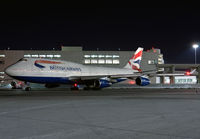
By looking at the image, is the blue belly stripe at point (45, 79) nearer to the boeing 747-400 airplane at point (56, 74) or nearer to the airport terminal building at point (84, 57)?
the boeing 747-400 airplane at point (56, 74)

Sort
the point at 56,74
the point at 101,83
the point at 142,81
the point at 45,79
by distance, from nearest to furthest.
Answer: the point at 45,79 → the point at 56,74 → the point at 101,83 → the point at 142,81

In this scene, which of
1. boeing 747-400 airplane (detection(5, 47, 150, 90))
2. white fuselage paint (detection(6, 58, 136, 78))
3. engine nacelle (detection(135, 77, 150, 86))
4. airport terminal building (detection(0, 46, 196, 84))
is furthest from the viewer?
airport terminal building (detection(0, 46, 196, 84))

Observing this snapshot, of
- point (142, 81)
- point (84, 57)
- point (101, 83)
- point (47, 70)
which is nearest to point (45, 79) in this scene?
point (47, 70)

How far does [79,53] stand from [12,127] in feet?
215

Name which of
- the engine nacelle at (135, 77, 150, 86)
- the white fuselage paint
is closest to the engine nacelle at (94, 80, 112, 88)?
the white fuselage paint

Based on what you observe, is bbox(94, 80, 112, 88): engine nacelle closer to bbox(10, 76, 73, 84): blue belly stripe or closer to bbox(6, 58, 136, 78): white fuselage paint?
bbox(6, 58, 136, 78): white fuselage paint

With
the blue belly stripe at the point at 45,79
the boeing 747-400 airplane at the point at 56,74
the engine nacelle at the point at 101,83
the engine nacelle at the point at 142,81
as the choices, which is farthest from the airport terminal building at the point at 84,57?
the engine nacelle at the point at 101,83

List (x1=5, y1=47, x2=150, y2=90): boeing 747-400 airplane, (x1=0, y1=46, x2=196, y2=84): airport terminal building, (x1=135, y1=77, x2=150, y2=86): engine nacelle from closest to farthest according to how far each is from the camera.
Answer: (x1=5, y1=47, x2=150, y2=90): boeing 747-400 airplane < (x1=135, y1=77, x2=150, y2=86): engine nacelle < (x1=0, y1=46, x2=196, y2=84): airport terminal building

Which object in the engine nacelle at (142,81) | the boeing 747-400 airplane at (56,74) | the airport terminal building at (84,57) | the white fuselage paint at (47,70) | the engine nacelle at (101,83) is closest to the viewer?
the white fuselage paint at (47,70)

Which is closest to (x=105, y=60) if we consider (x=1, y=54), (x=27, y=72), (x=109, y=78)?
(x=1, y=54)

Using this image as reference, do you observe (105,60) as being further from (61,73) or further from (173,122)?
(173,122)

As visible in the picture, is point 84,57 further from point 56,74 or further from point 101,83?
point 56,74

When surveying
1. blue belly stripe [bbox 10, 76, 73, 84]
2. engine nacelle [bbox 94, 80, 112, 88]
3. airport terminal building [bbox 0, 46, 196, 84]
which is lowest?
engine nacelle [bbox 94, 80, 112, 88]

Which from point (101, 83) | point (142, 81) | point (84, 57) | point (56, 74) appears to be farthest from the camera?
point (84, 57)
